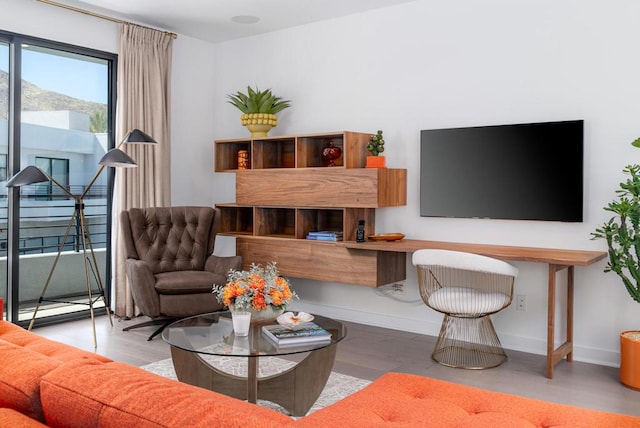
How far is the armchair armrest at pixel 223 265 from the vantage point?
484cm

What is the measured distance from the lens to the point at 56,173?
4980mm

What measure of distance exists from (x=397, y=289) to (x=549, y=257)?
1.56 meters

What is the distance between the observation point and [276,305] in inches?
116

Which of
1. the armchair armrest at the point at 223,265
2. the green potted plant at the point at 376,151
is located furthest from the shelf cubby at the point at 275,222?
the green potted plant at the point at 376,151

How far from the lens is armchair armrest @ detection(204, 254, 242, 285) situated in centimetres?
484

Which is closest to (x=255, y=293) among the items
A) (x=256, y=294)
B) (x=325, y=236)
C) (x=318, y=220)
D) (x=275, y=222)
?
(x=256, y=294)

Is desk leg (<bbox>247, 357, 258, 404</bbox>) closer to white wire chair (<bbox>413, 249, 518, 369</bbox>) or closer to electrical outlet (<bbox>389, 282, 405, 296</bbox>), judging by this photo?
white wire chair (<bbox>413, 249, 518, 369</bbox>)

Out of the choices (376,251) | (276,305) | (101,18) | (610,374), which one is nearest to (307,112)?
(376,251)

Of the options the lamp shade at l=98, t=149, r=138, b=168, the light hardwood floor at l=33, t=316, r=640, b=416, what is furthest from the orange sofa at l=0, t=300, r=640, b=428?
the lamp shade at l=98, t=149, r=138, b=168

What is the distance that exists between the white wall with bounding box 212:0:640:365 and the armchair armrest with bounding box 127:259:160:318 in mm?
1349

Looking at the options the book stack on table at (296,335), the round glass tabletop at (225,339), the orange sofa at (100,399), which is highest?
the orange sofa at (100,399)

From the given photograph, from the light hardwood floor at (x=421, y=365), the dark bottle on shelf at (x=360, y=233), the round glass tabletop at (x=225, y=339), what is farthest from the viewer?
the dark bottle on shelf at (x=360, y=233)

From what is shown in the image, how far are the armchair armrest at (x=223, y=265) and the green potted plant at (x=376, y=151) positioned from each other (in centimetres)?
134

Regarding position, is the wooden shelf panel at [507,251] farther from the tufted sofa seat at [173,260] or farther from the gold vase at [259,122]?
the gold vase at [259,122]
